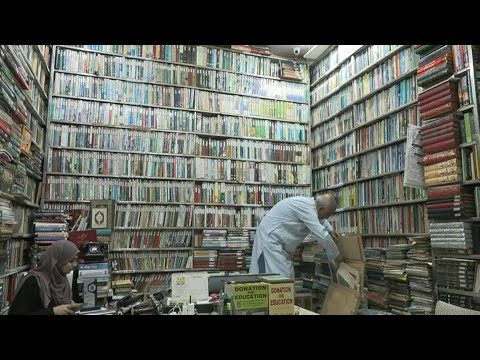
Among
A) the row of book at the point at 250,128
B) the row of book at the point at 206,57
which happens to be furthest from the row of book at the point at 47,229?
the row of book at the point at 206,57

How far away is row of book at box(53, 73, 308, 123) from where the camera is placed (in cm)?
420

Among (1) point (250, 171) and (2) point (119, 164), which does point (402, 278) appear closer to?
(1) point (250, 171)

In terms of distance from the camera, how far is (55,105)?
4098 mm

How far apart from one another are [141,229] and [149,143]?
3.28ft

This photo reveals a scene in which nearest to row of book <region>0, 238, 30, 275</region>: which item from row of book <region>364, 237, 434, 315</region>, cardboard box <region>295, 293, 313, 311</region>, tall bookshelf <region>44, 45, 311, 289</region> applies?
tall bookshelf <region>44, 45, 311, 289</region>

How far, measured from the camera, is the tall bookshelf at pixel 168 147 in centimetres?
413

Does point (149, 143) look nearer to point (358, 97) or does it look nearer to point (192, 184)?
point (192, 184)

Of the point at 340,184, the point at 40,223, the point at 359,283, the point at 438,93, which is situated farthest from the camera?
the point at 340,184

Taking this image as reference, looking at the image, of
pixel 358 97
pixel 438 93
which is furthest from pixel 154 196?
pixel 438 93

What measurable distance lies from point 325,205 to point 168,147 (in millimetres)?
2086

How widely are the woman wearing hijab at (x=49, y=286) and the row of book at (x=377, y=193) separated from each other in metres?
2.80
